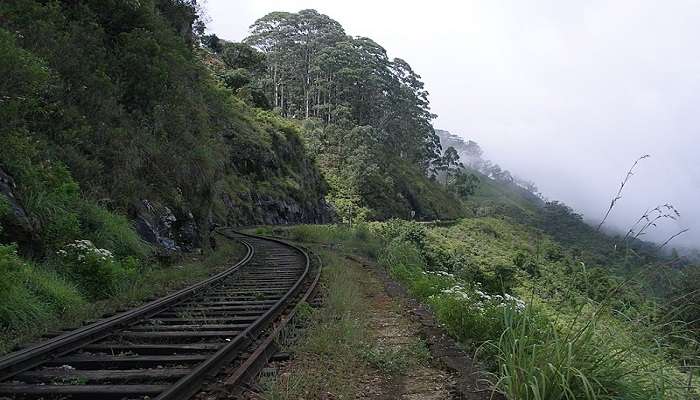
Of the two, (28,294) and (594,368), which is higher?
(594,368)

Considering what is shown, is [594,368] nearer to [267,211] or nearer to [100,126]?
[100,126]

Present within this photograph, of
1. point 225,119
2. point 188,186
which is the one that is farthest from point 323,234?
point 225,119

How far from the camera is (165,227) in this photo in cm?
1411

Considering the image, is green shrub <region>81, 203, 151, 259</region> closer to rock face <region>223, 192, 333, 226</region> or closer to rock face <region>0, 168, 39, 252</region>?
rock face <region>0, 168, 39, 252</region>

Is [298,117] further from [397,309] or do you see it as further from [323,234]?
[397,309]

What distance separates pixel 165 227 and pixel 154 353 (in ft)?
30.0

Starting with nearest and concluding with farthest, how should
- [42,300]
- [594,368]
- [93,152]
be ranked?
1. [594,368]
2. [42,300]
3. [93,152]

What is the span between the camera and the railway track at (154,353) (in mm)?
4137

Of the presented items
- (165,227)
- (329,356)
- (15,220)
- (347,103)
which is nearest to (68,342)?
(329,356)

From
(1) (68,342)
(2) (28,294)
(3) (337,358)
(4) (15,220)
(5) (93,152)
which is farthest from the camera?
(5) (93,152)

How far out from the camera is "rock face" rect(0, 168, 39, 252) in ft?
25.0

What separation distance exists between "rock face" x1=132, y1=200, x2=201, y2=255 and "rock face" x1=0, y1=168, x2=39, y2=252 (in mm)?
4325

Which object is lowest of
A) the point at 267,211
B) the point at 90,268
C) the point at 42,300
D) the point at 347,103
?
the point at 267,211

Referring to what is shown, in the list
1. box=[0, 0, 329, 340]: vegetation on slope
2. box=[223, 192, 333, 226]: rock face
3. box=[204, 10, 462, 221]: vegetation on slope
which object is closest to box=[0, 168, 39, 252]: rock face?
box=[0, 0, 329, 340]: vegetation on slope
